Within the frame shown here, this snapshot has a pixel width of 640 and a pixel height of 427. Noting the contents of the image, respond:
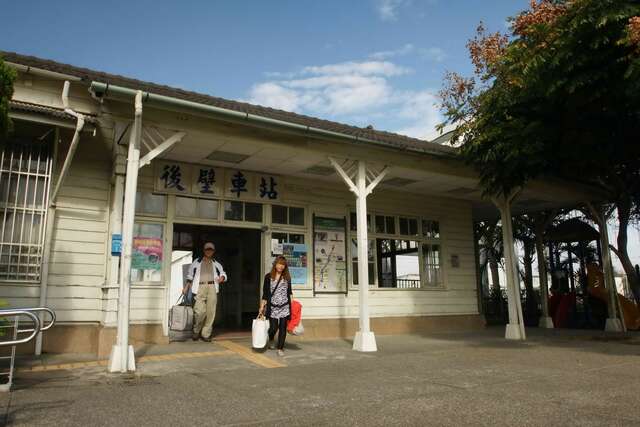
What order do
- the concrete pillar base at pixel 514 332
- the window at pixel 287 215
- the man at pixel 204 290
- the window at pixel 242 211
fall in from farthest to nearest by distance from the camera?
1. the concrete pillar base at pixel 514 332
2. the window at pixel 287 215
3. the window at pixel 242 211
4. the man at pixel 204 290

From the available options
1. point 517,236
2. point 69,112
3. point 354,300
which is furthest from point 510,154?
point 517,236

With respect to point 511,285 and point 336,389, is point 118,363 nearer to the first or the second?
point 336,389

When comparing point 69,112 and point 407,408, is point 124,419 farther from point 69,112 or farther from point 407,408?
point 69,112

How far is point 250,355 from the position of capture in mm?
7105

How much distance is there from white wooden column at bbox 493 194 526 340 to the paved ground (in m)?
A: 2.02

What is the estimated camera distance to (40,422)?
3.62m

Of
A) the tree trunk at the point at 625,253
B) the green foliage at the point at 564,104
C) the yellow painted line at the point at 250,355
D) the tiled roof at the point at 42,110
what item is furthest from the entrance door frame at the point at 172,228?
the tree trunk at the point at 625,253

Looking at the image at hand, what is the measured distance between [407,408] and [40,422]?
2.77 meters

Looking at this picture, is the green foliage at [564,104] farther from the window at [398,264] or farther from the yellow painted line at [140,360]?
the yellow painted line at [140,360]

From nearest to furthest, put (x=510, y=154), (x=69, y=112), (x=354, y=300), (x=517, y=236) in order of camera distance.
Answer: (x=69, y=112)
(x=510, y=154)
(x=354, y=300)
(x=517, y=236)

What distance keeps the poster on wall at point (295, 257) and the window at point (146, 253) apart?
7.09 ft

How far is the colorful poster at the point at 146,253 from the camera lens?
8047 millimetres

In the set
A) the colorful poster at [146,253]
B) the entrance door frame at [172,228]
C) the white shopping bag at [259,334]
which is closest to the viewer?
the white shopping bag at [259,334]

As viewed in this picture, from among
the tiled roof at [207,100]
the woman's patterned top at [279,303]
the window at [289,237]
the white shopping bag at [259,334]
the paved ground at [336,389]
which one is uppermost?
the tiled roof at [207,100]
